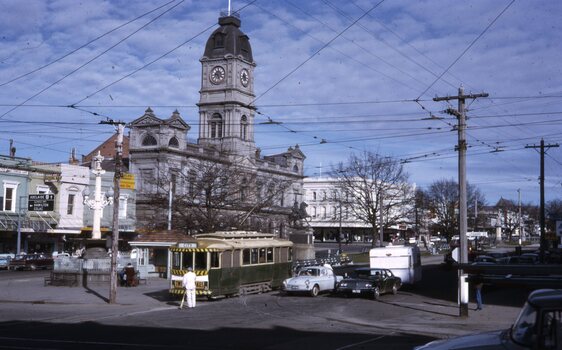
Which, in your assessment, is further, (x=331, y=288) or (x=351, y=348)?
(x=331, y=288)

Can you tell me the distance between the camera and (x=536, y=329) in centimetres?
696

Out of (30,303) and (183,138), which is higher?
(183,138)

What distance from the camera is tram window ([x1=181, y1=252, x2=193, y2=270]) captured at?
28.5m

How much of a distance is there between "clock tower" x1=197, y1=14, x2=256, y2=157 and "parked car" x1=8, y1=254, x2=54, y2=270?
37085mm

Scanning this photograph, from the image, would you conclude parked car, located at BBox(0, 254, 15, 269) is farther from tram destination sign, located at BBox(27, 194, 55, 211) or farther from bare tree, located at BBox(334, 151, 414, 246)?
bare tree, located at BBox(334, 151, 414, 246)

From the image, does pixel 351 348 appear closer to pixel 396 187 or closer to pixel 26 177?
pixel 26 177

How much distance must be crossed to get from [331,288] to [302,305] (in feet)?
19.5

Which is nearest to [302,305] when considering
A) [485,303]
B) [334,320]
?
[334,320]

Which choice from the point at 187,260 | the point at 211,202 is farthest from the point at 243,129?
the point at 187,260

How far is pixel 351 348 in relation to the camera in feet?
49.3

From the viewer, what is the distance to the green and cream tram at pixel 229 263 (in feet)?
93.1

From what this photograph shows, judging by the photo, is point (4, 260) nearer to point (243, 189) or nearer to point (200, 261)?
point (243, 189)

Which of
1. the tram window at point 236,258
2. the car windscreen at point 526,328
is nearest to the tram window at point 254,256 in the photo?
the tram window at point 236,258

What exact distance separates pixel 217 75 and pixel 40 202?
40743 millimetres
